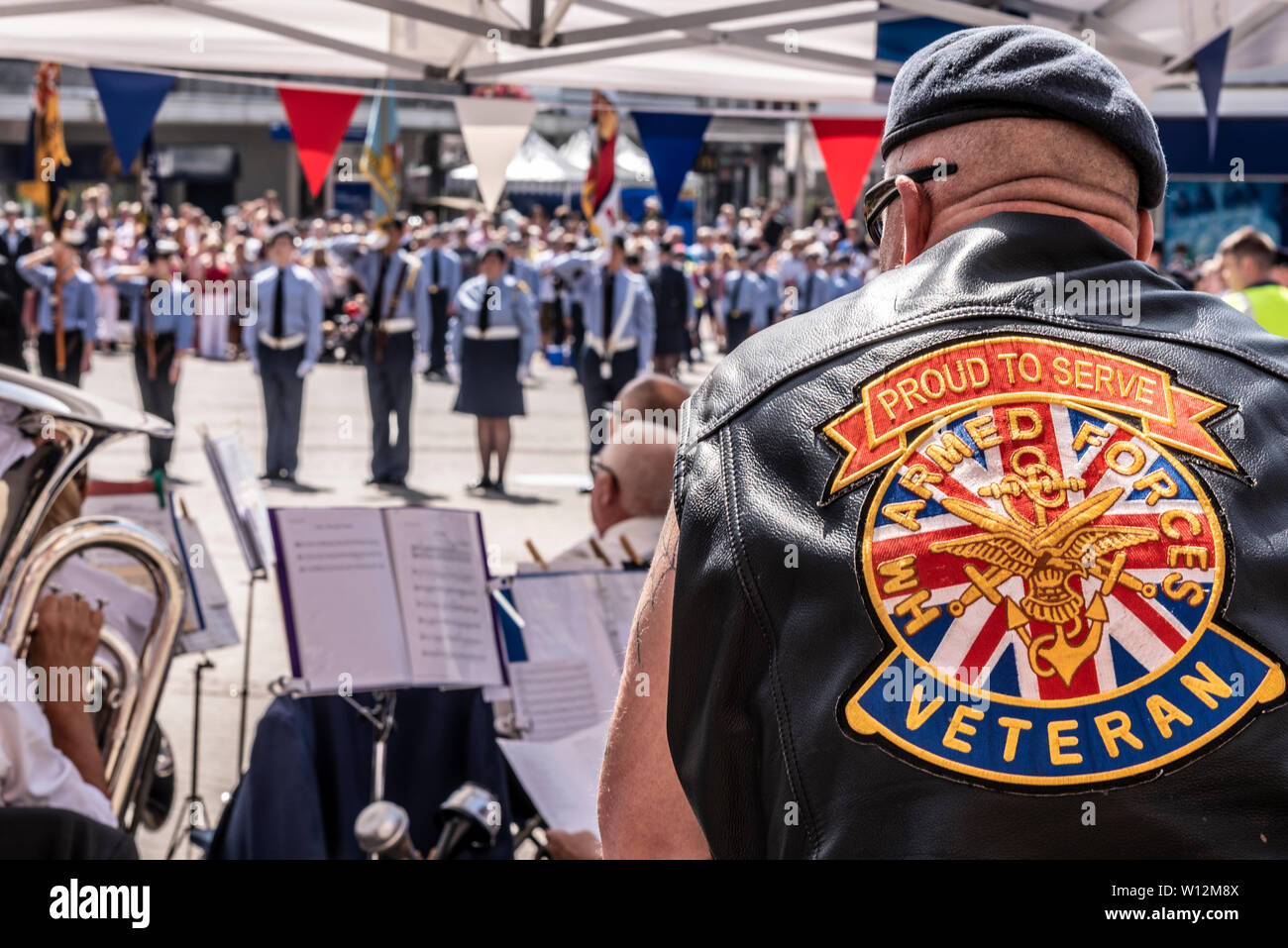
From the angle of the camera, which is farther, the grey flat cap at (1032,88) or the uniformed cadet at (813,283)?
the uniformed cadet at (813,283)

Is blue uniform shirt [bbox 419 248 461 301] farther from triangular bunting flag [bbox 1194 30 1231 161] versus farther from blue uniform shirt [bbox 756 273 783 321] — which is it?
triangular bunting flag [bbox 1194 30 1231 161]

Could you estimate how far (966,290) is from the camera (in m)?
1.29

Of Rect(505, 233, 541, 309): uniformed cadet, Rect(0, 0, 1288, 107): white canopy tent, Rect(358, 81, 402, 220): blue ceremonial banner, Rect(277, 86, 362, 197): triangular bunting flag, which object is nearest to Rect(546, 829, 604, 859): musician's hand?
Rect(0, 0, 1288, 107): white canopy tent

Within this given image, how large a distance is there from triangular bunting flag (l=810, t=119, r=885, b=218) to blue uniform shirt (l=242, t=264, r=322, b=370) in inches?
265

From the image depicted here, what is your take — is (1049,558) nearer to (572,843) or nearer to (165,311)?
(572,843)

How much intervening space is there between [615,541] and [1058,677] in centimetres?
303

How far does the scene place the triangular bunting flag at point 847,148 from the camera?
653 centimetres

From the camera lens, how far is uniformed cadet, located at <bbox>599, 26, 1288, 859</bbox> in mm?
1146

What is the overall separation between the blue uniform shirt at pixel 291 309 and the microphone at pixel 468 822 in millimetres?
9794

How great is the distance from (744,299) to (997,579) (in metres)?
20.5

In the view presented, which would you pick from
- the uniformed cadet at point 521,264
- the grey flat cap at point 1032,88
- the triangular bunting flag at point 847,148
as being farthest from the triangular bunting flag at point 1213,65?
the uniformed cadet at point 521,264

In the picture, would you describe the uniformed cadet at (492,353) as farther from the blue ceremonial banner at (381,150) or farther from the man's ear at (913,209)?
the man's ear at (913,209)
